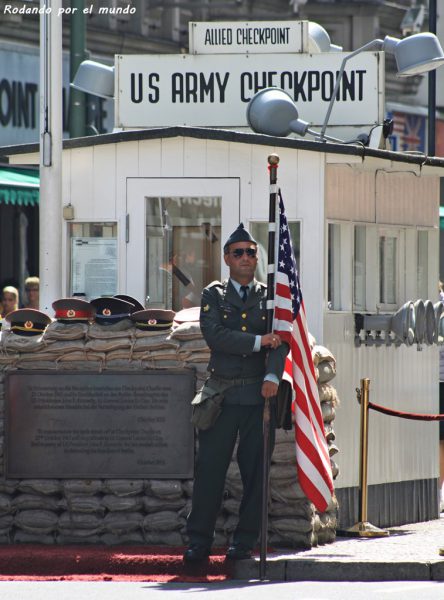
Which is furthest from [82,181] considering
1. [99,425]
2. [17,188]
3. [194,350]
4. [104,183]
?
[17,188]

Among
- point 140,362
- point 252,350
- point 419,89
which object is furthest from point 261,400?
point 419,89

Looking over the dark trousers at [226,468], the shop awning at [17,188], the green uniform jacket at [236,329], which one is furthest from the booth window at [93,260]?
the shop awning at [17,188]

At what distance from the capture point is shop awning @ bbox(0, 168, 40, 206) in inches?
904

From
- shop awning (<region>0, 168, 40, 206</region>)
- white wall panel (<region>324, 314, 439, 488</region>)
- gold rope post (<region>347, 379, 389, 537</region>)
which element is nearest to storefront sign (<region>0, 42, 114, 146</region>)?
shop awning (<region>0, 168, 40, 206</region>)

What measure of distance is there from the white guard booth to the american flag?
1.89m

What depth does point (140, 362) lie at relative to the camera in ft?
42.6

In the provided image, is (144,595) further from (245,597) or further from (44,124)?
(44,124)

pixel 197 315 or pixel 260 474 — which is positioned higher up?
pixel 197 315

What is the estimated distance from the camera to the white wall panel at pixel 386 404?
14.6m

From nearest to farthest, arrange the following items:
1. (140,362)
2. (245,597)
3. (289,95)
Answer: (245,597) → (140,362) → (289,95)

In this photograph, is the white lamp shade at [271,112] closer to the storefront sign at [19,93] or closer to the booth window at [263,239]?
the booth window at [263,239]

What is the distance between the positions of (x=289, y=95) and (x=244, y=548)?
17.0 ft

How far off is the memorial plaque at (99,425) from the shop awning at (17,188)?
10100 millimetres

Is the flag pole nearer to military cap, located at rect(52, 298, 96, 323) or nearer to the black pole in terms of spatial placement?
military cap, located at rect(52, 298, 96, 323)
